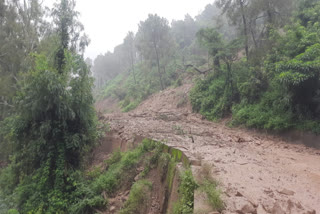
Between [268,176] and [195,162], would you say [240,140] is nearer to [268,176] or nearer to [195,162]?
[268,176]

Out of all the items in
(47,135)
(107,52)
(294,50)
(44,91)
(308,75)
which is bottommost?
(47,135)

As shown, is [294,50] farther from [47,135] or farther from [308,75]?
[47,135]

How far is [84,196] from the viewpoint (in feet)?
22.9

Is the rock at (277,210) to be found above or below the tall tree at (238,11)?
below

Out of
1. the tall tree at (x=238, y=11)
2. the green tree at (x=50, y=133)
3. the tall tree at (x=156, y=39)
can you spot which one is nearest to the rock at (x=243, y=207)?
the green tree at (x=50, y=133)

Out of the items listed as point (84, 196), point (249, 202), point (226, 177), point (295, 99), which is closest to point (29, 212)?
point (84, 196)

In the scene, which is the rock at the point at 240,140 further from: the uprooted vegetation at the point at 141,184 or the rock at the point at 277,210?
the rock at the point at 277,210

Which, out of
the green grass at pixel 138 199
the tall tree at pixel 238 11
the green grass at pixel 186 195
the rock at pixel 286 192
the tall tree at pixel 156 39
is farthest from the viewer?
the tall tree at pixel 156 39

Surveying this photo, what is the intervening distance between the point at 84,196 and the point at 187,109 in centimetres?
1159

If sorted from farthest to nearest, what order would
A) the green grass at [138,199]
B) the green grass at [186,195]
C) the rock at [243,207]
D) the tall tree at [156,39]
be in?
the tall tree at [156,39] → the green grass at [138,199] → the green grass at [186,195] → the rock at [243,207]

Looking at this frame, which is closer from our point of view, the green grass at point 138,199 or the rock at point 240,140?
the green grass at point 138,199

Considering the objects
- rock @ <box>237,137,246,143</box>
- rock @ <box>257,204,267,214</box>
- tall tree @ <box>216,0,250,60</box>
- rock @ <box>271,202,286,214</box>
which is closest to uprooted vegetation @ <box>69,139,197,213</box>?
rock @ <box>257,204,267,214</box>

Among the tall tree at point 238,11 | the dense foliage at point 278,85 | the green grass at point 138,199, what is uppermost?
the tall tree at point 238,11

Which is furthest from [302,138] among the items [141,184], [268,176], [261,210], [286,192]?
[141,184]
